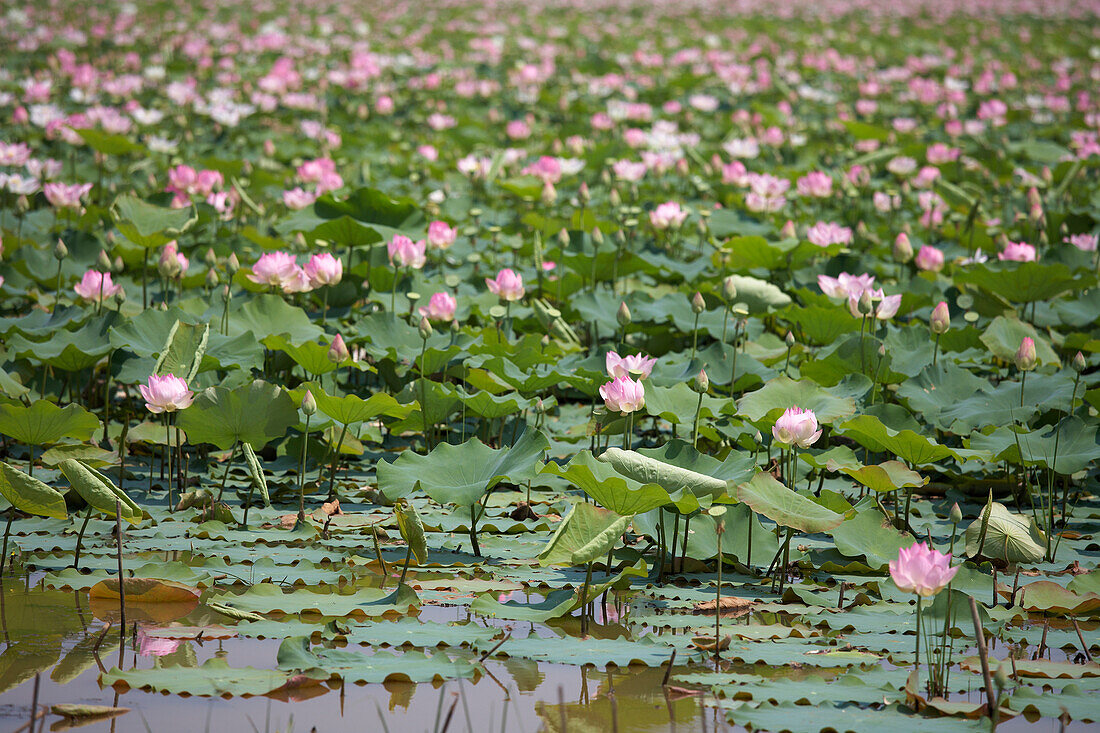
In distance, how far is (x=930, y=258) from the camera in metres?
5.05

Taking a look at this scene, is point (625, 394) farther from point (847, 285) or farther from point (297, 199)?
point (297, 199)

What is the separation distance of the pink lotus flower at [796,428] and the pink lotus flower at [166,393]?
5.29 ft

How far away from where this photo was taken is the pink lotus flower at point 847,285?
12.5 ft

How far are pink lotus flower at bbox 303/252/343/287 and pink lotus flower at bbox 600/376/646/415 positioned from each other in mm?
1409

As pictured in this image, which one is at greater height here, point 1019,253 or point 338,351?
point 1019,253

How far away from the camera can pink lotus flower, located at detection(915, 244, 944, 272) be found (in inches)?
198

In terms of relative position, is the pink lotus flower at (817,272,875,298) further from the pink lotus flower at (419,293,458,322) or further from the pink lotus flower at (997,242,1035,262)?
the pink lotus flower at (419,293,458,322)

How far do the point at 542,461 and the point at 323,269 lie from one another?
50.9 inches

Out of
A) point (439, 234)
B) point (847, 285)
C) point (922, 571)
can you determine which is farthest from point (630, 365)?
point (439, 234)

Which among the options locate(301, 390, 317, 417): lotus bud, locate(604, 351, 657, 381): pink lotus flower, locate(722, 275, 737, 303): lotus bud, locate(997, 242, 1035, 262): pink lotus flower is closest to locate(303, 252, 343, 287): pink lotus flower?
locate(301, 390, 317, 417): lotus bud

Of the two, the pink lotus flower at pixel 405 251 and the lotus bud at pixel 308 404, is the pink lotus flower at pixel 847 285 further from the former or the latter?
the lotus bud at pixel 308 404

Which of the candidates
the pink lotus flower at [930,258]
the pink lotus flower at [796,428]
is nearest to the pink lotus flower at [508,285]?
the pink lotus flower at [796,428]

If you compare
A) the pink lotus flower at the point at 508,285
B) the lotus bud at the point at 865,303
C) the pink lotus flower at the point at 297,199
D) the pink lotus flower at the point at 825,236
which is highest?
the pink lotus flower at the point at 297,199

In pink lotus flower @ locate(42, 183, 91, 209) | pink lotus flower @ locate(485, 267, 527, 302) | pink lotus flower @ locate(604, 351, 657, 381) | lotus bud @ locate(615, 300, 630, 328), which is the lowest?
pink lotus flower @ locate(604, 351, 657, 381)
